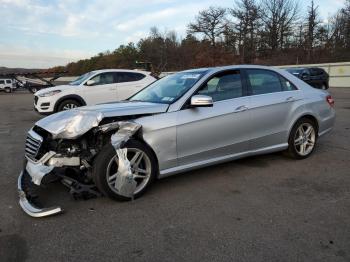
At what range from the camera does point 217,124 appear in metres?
5.27

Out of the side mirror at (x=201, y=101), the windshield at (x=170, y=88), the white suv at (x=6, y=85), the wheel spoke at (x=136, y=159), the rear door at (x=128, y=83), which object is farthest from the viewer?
the white suv at (x=6, y=85)

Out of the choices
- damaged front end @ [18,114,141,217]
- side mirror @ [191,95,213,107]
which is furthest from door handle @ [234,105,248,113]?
damaged front end @ [18,114,141,217]

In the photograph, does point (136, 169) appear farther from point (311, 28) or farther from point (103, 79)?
point (311, 28)

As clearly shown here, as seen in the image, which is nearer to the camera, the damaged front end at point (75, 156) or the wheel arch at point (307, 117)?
the damaged front end at point (75, 156)

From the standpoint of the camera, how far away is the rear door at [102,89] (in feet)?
42.4

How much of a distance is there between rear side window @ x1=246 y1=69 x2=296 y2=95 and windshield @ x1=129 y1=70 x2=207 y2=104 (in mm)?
807

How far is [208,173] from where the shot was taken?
5.72m

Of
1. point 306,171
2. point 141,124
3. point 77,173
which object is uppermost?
point 141,124

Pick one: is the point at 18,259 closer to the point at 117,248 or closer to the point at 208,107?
the point at 117,248

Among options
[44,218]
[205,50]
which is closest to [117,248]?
[44,218]

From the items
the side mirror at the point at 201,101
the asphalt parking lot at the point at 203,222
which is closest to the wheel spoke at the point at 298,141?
the asphalt parking lot at the point at 203,222

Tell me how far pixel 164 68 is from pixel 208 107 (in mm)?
65892

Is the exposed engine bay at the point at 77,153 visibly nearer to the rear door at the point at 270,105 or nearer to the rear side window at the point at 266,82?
the rear door at the point at 270,105

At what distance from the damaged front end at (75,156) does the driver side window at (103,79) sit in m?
8.58
